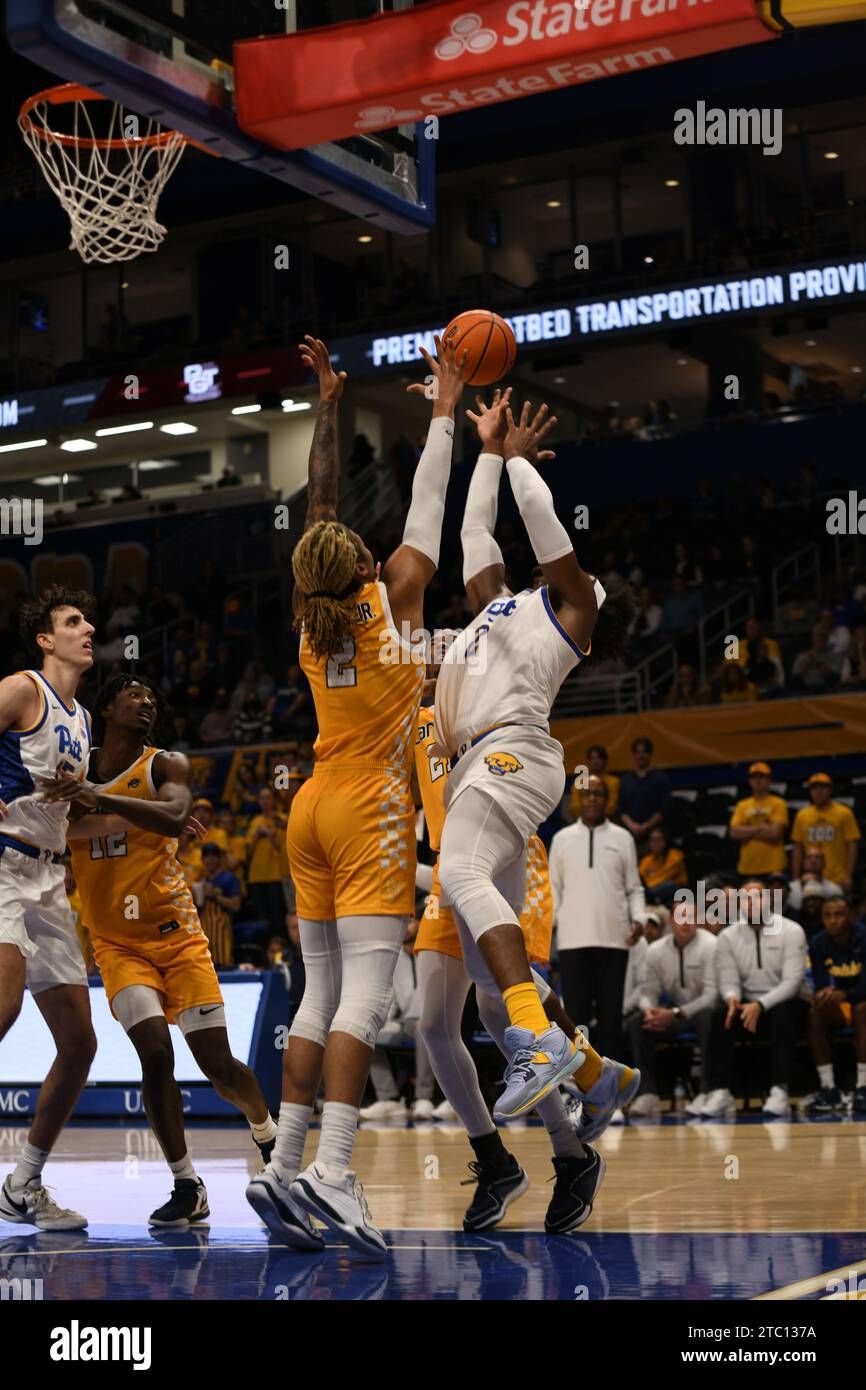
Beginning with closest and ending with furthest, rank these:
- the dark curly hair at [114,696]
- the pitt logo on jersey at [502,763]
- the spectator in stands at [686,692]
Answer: the pitt logo on jersey at [502,763] → the dark curly hair at [114,696] → the spectator in stands at [686,692]

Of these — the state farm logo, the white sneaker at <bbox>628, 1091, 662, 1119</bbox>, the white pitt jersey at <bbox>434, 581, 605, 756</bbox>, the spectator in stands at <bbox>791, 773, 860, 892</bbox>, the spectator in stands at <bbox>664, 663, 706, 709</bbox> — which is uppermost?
the state farm logo

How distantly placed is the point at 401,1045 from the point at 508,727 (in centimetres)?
825

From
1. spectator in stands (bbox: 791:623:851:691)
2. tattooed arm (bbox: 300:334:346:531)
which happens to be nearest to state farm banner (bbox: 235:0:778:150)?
tattooed arm (bbox: 300:334:346:531)

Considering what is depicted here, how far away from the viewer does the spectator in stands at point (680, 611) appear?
840 inches

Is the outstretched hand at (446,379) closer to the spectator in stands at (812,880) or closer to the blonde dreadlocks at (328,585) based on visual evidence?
the blonde dreadlocks at (328,585)

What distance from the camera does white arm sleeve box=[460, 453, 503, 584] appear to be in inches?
246

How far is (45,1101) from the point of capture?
21.5 feet

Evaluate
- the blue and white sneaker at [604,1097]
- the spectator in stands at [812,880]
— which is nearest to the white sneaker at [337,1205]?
the blue and white sneaker at [604,1097]

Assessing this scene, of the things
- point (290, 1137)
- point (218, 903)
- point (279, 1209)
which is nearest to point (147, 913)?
point (290, 1137)

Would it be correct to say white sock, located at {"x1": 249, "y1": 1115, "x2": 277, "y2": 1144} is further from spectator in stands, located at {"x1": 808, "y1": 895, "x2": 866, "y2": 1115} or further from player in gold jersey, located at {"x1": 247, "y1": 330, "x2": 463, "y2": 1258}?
spectator in stands, located at {"x1": 808, "y1": 895, "x2": 866, "y2": 1115}

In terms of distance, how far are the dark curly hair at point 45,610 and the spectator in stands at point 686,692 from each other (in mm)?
12551

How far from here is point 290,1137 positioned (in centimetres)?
550

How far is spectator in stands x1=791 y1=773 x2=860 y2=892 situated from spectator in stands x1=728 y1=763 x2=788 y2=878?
180mm

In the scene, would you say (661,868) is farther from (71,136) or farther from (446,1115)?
(71,136)
